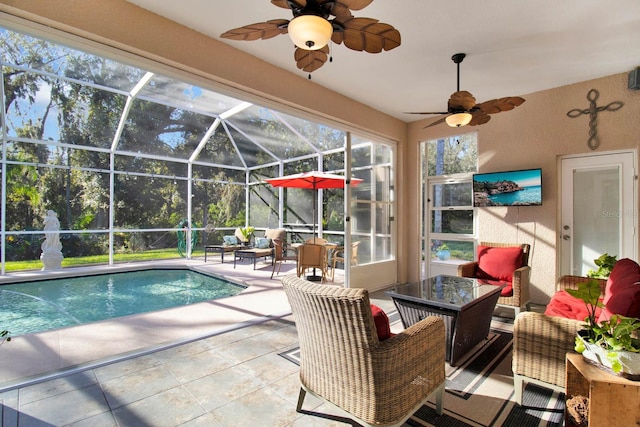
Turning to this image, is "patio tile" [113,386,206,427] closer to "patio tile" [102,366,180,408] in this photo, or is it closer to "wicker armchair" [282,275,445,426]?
"patio tile" [102,366,180,408]

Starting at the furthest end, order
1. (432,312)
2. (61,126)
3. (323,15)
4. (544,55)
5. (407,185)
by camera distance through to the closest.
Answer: (61,126) < (407,185) < (544,55) < (432,312) < (323,15)

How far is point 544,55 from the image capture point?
10.8ft

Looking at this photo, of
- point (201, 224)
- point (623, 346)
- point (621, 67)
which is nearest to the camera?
point (623, 346)

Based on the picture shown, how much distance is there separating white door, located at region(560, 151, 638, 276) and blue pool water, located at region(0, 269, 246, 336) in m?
4.93

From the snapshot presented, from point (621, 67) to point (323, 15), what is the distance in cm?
392

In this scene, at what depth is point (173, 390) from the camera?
2.12m

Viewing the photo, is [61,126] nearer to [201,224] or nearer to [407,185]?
[201,224]

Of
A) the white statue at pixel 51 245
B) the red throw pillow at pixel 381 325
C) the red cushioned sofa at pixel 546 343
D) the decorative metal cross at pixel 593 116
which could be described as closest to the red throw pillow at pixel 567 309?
the red cushioned sofa at pixel 546 343

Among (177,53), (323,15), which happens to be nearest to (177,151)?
(177,53)

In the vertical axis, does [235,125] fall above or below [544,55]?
above

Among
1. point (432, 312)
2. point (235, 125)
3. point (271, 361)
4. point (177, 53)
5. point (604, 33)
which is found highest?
point (235, 125)

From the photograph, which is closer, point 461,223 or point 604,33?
point 604,33

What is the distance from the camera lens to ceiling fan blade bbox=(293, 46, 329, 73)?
2125 millimetres

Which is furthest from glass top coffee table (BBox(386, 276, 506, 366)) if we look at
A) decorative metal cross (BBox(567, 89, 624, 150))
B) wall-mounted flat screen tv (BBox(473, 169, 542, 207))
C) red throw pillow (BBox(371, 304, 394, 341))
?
decorative metal cross (BBox(567, 89, 624, 150))
